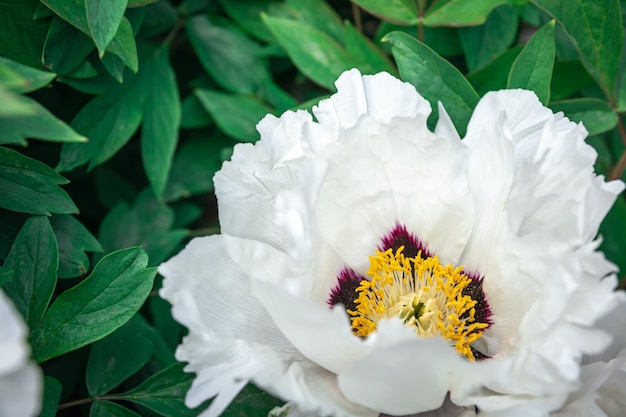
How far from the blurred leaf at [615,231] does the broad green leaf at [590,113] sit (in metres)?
0.20

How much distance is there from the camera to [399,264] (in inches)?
35.9

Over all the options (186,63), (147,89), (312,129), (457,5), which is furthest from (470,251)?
(186,63)

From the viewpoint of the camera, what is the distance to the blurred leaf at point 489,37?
116 centimetres

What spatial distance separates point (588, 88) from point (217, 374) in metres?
0.80

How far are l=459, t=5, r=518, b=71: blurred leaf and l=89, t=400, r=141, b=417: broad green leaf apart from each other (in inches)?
27.2

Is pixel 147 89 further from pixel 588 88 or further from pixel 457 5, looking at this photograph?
pixel 588 88

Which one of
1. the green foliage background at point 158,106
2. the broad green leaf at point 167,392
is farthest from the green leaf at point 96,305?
the broad green leaf at point 167,392

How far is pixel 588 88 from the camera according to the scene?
1.22m

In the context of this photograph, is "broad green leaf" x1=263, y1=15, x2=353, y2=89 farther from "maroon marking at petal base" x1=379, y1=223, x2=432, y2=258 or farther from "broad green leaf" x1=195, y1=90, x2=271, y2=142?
"maroon marking at petal base" x1=379, y1=223, x2=432, y2=258

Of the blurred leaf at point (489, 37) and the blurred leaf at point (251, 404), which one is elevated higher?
the blurred leaf at point (489, 37)

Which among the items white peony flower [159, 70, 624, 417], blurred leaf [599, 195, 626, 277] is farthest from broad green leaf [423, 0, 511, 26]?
blurred leaf [599, 195, 626, 277]

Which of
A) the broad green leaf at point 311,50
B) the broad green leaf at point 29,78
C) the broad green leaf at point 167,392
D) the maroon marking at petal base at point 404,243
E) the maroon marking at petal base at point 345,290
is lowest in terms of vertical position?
the broad green leaf at point 167,392

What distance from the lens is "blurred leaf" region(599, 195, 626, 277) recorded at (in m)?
1.18

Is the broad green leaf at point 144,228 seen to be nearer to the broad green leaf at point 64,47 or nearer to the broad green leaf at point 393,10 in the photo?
the broad green leaf at point 64,47
